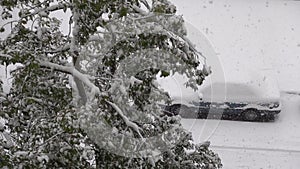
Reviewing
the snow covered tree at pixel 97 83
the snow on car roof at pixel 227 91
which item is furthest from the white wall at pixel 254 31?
the snow covered tree at pixel 97 83

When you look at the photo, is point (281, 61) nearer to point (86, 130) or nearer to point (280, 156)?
point (280, 156)

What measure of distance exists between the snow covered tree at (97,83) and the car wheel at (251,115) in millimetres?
6907

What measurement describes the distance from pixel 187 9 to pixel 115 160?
12.2m

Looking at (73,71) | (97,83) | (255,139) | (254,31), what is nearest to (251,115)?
(255,139)

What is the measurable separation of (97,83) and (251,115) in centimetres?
760

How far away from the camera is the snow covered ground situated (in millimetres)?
11594

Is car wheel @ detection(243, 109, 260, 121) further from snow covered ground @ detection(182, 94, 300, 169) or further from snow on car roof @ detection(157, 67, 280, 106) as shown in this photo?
snow on car roof @ detection(157, 67, 280, 106)

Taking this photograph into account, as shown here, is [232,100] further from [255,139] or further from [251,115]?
[255,139]

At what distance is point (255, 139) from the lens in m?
12.2

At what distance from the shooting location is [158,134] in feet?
18.7

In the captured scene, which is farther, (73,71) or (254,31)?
(254,31)

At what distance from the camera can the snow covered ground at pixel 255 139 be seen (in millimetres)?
11594

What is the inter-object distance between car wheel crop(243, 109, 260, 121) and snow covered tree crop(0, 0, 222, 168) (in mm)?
6907

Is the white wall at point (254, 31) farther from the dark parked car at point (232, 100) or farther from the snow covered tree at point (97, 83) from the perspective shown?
the snow covered tree at point (97, 83)
